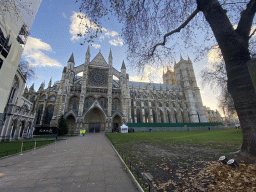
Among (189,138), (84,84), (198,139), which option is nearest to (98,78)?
(84,84)

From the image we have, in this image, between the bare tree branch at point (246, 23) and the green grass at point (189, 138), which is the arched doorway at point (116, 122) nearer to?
the green grass at point (189, 138)

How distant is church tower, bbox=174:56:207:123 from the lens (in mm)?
48138

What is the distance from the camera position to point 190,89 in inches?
2018

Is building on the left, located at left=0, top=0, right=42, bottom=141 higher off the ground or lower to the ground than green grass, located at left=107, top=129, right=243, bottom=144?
higher

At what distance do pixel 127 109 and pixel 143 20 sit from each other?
27.1 m

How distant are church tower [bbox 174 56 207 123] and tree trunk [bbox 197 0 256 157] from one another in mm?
48696

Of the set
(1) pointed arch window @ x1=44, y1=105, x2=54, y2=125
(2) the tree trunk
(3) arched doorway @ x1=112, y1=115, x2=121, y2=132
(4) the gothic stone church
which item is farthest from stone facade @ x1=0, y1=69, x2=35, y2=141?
(2) the tree trunk

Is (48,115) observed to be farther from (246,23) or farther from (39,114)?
(246,23)

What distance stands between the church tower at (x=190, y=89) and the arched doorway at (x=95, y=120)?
3734cm

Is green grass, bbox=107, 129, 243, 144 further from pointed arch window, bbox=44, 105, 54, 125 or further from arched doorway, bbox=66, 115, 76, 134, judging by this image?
pointed arch window, bbox=44, 105, 54, 125

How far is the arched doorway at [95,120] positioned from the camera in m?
30.1

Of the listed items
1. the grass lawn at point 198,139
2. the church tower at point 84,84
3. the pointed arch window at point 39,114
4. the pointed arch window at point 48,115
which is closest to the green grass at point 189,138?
the grass lawn at point 198,139

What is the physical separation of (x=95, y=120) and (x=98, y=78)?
12329 mm

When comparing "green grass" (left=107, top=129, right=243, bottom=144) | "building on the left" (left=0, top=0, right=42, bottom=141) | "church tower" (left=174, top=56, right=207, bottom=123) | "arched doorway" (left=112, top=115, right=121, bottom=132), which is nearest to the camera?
"green grass" (left=107, top=129, right=243, bottom=144)
